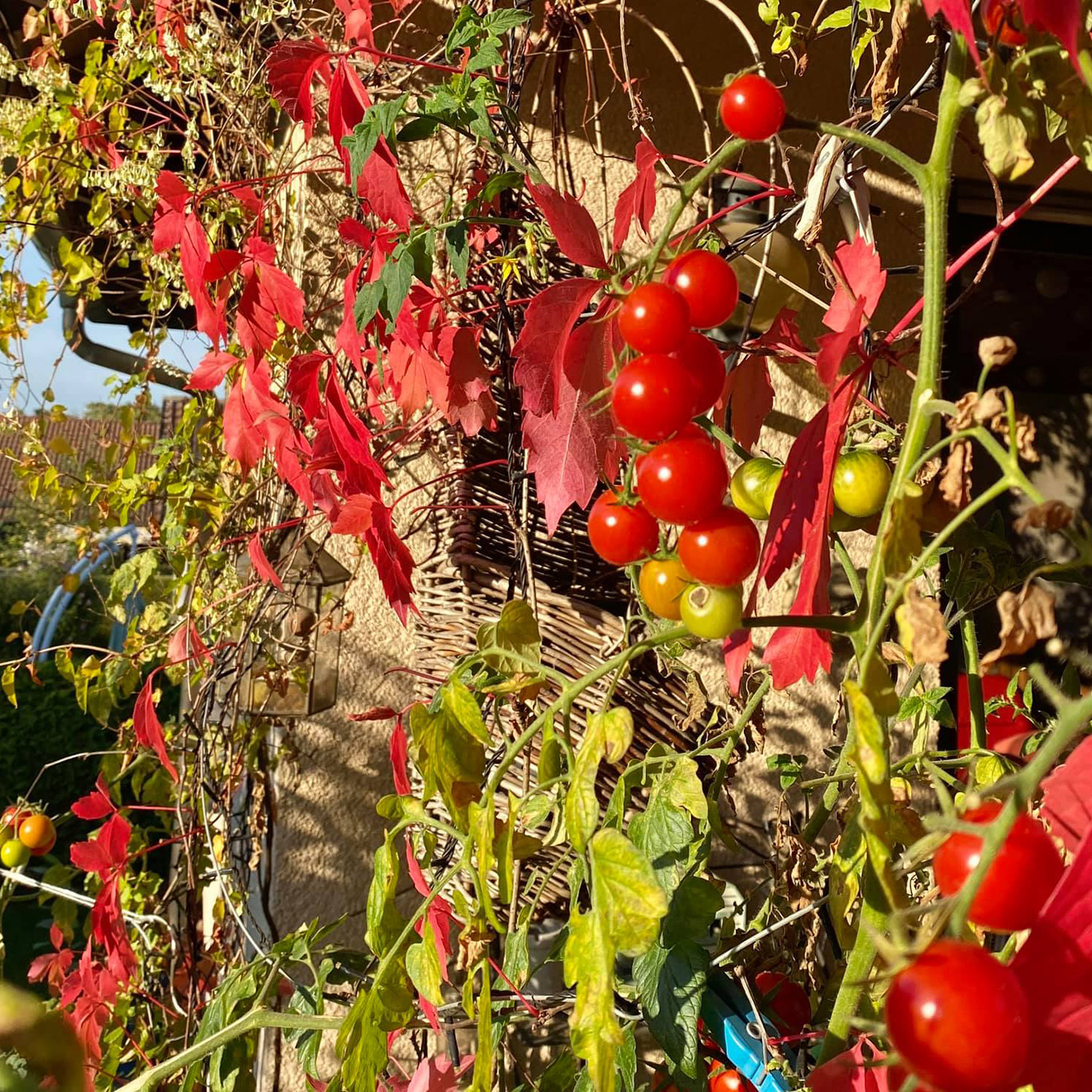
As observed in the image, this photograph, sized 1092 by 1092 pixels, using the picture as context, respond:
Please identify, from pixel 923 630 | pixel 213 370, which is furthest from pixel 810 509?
pixel 213 370

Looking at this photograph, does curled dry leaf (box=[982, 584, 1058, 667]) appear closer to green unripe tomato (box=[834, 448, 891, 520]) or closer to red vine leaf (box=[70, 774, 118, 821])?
green unripe tomato (box=[834, 448, 891, 520])

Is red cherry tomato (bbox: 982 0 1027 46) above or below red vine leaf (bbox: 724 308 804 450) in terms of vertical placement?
above

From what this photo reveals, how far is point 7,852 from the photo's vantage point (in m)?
1.57

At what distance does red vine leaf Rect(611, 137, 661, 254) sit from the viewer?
0.67m

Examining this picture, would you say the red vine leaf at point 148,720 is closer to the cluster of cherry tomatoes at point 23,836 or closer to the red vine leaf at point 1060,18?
the cluster of cherry tomatoes at point 23,836

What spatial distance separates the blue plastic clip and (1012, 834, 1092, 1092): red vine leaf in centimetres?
40

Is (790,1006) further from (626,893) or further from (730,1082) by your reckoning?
(626,893)

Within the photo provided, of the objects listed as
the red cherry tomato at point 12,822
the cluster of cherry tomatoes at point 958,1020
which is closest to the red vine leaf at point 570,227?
the cluster of cherry tomatoes at point 958,1020

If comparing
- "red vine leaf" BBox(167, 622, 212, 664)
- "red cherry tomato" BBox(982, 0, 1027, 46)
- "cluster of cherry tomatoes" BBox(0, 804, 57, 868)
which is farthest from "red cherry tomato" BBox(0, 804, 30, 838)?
"red cherry tomato" BBox(982, 0, 1027, 46)

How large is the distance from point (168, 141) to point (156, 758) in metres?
1.51

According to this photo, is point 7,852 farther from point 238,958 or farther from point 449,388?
point 449,388

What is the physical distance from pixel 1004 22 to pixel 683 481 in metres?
0.27

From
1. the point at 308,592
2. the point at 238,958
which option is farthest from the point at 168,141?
the point at 238,958

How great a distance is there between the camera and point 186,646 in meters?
1.51
